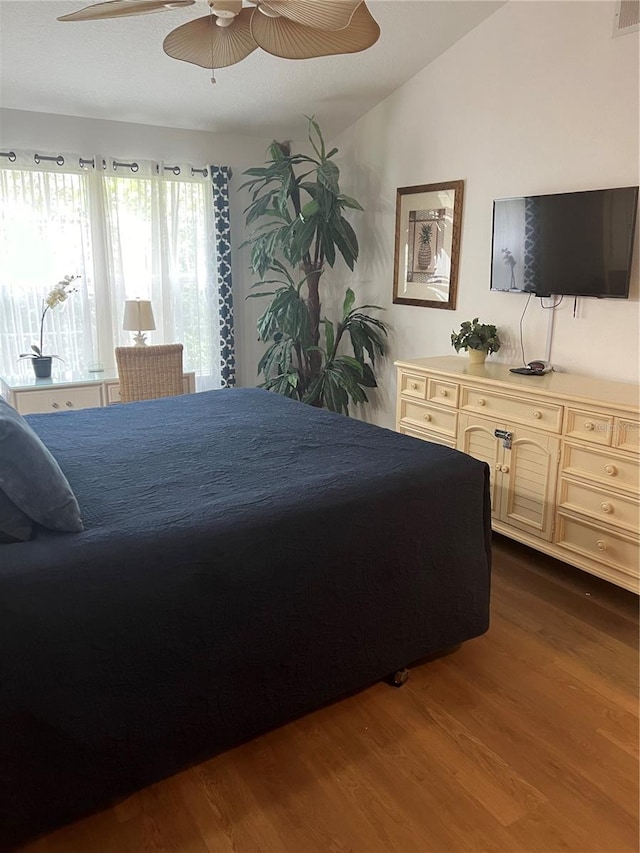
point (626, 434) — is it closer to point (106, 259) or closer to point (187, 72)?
point (187, 72)

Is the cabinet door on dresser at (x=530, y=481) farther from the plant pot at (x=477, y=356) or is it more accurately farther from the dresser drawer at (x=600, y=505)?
the plant pot at (x=477, y=356)

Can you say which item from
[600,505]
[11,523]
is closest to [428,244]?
[600,505]

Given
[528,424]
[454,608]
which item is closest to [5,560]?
[454,608]

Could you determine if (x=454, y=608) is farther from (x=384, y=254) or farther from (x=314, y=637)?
(x=384, y=254)

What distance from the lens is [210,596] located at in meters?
1.67

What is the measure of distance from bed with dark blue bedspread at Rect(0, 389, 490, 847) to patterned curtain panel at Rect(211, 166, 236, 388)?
257 cm

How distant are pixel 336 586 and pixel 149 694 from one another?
0.60m

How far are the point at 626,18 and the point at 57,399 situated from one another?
364 centimetres

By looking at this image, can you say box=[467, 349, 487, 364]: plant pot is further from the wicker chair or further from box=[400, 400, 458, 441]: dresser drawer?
the wicker chair

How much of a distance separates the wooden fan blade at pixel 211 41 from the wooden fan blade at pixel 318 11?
268mm

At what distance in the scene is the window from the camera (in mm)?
4152

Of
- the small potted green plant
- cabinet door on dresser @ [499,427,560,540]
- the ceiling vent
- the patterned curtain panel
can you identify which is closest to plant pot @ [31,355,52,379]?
the patterned curtain panel

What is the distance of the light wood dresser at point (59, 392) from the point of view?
12.8 feet

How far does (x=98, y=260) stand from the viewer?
14.5ft
